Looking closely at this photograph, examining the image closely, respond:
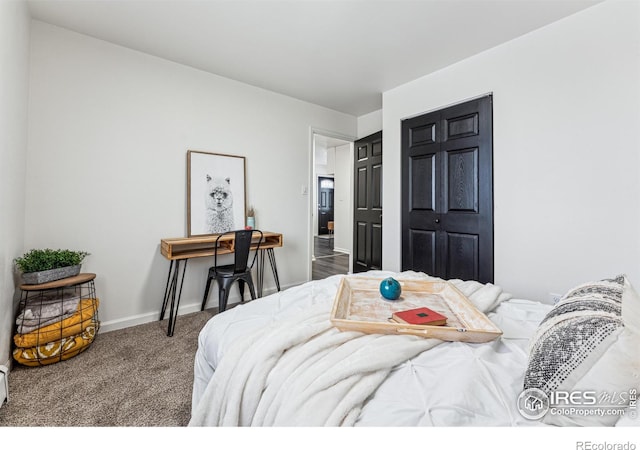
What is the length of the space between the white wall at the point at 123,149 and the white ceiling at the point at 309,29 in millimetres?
232

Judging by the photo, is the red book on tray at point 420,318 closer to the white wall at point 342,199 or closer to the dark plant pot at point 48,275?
the dark plant pot at point 48,275

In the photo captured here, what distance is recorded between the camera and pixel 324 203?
356 inches

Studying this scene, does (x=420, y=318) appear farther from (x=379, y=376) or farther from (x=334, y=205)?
(x=334, y=205)

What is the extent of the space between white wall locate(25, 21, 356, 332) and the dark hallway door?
18.5 feet

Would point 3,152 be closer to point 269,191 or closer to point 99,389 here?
point 99,389

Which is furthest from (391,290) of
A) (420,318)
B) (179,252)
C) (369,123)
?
(369,123)

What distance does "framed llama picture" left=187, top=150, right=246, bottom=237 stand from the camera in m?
2.77

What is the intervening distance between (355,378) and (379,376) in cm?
7

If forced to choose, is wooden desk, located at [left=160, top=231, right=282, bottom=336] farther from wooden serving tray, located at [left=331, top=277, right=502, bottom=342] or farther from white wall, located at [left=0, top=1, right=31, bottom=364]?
wooden serving tray, located at [left=331, top=277, right=502, bottom=342]

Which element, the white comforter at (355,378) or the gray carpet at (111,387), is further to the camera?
the gray carpet at (111,387)

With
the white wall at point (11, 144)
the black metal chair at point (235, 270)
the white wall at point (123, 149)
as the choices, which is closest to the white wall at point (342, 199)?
the white wall at point (123, 149)

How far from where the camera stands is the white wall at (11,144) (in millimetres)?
1516

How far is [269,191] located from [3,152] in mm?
2167
